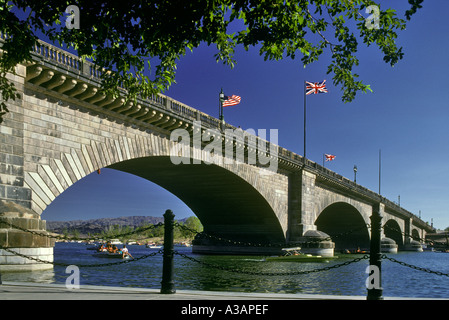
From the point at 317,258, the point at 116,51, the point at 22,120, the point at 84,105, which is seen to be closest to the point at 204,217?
the point at 317,258

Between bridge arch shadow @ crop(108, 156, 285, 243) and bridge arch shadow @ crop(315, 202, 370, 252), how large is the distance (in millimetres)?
17364

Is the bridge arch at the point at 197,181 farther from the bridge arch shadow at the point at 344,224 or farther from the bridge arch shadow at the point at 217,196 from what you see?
the bridge arch shadow at the point at 344,224

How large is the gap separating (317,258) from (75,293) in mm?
28610

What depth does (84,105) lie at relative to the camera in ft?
65.0

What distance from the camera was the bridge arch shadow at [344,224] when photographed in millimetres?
59731

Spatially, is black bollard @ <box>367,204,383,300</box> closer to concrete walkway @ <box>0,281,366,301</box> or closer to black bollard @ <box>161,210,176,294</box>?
concrete walkway @ <box>0,281,366,301</box>

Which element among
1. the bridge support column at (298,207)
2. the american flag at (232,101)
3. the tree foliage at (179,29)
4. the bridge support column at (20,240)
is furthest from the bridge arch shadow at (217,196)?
the tree foliage at (179,29)

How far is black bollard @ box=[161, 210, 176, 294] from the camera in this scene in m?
7.69

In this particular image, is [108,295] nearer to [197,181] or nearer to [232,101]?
[232,101]

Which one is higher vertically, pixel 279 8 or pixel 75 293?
pixel 279 8

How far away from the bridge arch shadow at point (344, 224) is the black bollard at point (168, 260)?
162 feet

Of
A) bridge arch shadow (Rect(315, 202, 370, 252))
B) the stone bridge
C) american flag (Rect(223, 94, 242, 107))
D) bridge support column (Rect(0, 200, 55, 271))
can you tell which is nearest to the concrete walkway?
the stone bridge

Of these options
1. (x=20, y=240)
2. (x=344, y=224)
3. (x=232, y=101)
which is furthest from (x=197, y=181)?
→ (x=344, y=224)

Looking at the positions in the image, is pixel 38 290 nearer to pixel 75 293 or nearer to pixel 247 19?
pixel 75 293
